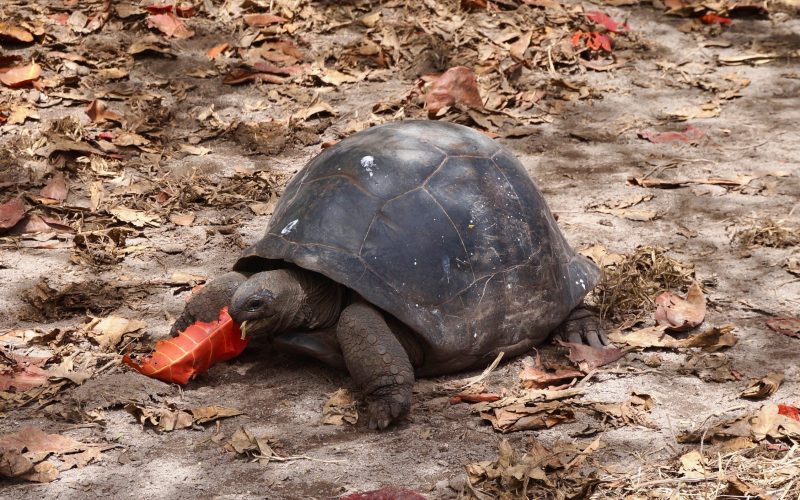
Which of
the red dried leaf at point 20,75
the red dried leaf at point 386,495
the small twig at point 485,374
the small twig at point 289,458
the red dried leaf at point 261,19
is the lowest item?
the small twig at point 485,374

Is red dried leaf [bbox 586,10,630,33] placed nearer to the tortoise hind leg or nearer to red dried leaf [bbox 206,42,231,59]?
red dried leaf [bbox 206,42,231,59]

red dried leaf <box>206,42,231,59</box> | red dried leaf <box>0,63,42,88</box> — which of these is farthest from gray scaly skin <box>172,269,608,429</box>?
red dried leaf <box>206,42,231,59</box>

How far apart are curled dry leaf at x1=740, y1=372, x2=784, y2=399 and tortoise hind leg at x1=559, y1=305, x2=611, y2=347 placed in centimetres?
65

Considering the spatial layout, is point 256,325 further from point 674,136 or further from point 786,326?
point 674,136

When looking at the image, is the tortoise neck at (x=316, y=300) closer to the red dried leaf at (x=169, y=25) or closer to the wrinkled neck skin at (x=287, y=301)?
the wrinkled neck skin at (x=287, y=301)

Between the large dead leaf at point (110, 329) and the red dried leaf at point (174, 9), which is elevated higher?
the red dried leaf at point (174, 9)

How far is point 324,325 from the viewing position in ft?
13.4

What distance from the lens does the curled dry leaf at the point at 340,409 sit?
3.73 m

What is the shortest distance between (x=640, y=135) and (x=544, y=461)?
3.81 m

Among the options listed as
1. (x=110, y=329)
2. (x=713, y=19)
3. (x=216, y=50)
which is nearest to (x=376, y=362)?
(x=110, y=329)

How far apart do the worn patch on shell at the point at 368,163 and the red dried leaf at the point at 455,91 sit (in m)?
2.72

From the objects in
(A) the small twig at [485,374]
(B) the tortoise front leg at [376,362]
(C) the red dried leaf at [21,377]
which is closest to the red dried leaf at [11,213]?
(C) the red dried leaf at [21,377]

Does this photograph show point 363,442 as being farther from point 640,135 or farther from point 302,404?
point 640,135

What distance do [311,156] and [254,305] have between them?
8.39 feet
